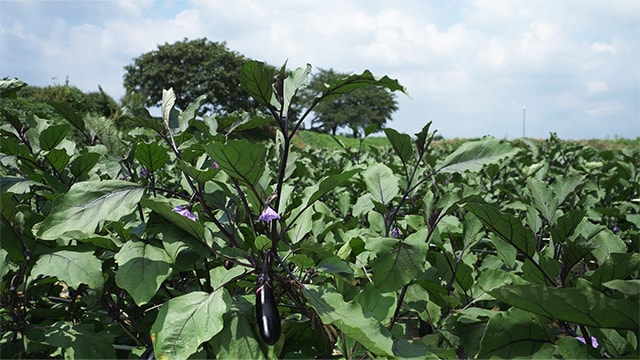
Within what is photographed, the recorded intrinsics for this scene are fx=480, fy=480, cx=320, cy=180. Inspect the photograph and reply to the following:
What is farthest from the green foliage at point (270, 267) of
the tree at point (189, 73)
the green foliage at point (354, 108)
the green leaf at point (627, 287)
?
the green foliage at point (354, 108)

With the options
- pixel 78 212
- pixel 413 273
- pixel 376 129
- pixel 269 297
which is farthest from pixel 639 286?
pixel 376 129

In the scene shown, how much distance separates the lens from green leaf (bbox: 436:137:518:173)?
126 centimetres

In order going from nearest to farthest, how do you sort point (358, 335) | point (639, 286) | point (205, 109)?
1. point (639, 286)
2. point (358, 335)
3. point (205, 109)

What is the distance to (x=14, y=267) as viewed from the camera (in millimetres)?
1163

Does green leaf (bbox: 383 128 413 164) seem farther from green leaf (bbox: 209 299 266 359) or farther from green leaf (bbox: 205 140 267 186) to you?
green leaf (bbox: 209 299 266 359)

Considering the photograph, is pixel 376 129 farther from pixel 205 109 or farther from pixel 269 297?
pixel 205 109

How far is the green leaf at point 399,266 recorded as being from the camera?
101 cm

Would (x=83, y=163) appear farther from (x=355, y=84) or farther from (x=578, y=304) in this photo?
(x=578, y=304)

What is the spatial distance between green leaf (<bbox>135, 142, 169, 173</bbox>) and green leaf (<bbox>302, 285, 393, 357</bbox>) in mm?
563

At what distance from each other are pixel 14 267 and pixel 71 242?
0.13 meters

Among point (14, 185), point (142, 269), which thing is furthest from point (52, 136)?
point (142, 269)

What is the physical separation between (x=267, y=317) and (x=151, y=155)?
1.97ft

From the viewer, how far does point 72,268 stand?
3.31 feet

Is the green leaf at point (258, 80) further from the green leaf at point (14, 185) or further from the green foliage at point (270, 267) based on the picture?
the green leaf at point (14, 185)
